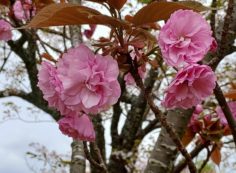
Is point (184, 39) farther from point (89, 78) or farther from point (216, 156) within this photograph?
point (216, 156)

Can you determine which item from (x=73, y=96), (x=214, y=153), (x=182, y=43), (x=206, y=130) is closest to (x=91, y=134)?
(x=73, y=96)

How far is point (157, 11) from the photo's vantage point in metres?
0.81

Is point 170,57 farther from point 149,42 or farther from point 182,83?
point 149,42

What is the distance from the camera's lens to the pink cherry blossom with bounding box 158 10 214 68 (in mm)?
784

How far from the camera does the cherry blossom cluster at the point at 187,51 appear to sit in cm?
78

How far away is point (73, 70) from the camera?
0.78m

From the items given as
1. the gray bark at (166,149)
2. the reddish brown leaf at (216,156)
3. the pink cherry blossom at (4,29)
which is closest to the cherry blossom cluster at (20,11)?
the pink cherry blossom at (4,29)

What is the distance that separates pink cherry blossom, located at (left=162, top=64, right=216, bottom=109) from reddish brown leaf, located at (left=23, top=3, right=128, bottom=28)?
5.6 inches

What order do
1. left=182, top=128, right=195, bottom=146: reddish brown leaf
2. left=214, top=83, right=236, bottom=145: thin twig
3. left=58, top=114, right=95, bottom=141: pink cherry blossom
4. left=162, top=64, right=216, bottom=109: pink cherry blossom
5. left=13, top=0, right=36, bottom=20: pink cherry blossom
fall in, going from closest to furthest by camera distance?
left=162, top=64, right=216, bottom=109: pink cherry blossom → left=58, top=114, right=95, bottom=141: pink cherry blossom → left=214, top=83, right=236, bottom=145: thin twig → left=182, top=128, right=195, bottom=146: reddish brown leaf → left=13, top=0, right=36, bottom=20: pink cherry blossom

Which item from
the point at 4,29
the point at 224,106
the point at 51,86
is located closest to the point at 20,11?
the point at 4,29

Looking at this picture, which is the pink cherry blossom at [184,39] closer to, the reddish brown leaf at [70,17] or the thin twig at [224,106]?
the reddish brown leaf at [70,17]

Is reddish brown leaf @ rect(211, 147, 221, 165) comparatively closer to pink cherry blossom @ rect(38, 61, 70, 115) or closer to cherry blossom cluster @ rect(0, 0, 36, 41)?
cherry blossom cluster @ rect(0, 0, 36, 41)

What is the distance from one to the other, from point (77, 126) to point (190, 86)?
0.84 ft

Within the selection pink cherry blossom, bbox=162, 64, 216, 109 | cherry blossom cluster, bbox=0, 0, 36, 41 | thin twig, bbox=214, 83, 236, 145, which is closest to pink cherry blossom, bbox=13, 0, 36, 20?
cherry blossom cluster, bbox=0, 0, 36, 41
